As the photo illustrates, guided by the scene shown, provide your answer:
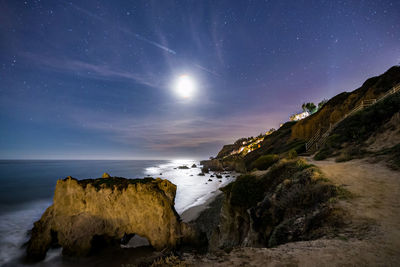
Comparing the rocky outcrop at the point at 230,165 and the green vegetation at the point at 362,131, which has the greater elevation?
the green vegetation at the point at 362,131

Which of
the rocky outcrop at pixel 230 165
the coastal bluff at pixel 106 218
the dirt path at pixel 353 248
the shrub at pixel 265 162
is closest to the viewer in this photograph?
the dirt path at pixel 353 248

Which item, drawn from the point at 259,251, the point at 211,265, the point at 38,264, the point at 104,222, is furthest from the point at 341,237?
the point at 38,264

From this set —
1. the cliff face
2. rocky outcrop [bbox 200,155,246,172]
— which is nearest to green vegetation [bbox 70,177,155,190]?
the cliff face

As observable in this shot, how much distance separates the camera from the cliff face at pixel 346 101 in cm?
2644

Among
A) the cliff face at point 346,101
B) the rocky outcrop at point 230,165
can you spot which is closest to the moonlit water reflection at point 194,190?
the rocky outcrop at point 230,165

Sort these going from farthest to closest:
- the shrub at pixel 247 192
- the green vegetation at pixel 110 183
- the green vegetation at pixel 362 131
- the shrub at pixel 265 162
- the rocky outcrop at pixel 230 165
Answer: the rocky outcrop at pixel 230 165 < the shrub at pixel 265 162 < the green vegetation at pixel 110 183 < the green vegetation at pixel 362 131 < the shrub at pixel 247 192

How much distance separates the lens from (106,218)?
13.7 m

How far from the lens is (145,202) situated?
44.7ft

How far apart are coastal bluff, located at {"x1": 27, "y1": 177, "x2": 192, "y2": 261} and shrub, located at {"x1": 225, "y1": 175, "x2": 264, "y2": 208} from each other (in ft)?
19.3

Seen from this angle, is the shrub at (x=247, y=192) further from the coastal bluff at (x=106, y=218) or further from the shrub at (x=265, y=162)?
the shrub at (x=265, y=162)

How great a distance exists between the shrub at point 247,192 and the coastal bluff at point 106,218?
232 inches

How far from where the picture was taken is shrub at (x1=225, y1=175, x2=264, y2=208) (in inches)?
423

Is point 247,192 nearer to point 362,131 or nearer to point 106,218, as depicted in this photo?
point 106,218

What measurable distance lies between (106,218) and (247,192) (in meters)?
12.4
